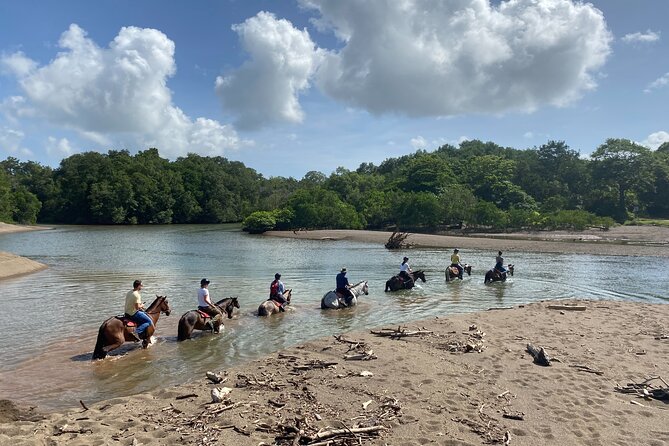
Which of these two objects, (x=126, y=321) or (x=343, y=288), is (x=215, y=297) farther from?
(x=126, y=321)

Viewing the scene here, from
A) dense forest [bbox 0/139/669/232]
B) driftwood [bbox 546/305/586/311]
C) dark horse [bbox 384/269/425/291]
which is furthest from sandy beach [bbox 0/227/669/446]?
dense forest [bbox 0/139/669/232]

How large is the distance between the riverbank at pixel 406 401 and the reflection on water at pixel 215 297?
6.42ft

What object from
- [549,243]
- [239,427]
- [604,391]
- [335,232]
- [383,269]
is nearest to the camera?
[239,427]

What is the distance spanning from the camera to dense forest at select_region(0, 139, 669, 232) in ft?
228

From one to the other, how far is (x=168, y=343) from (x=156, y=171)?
351ft

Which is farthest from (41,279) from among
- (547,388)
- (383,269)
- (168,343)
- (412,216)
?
(412,216)

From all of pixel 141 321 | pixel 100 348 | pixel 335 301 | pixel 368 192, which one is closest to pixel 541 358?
pixel 335 301

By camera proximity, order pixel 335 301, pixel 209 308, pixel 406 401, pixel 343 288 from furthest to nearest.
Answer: pixel 343 288
pixel 335 301
pixel 209 308
pixel 406 401

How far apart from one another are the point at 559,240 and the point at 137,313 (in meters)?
48.6

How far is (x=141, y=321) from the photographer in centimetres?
1300

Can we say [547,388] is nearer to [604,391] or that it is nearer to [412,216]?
[604,391]

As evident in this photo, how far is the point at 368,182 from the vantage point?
102250mm

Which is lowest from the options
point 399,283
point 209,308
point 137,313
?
point 399,283

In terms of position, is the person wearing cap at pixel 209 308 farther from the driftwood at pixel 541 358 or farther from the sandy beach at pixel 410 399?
the driftwood at pixel 541 358
